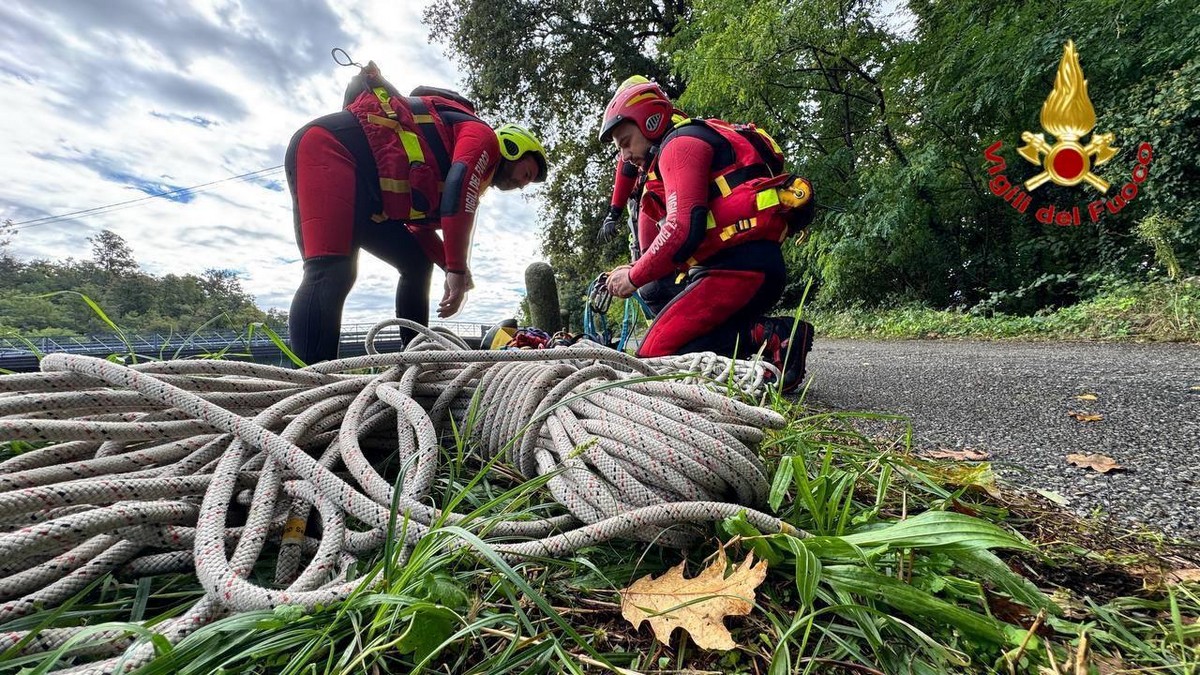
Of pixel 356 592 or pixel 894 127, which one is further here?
pixel 894 127

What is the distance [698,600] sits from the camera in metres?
0.50

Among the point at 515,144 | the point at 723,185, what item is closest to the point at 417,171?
the point at 515,144

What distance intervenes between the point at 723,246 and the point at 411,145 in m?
1.59

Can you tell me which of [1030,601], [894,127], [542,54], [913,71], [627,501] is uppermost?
[542,54]

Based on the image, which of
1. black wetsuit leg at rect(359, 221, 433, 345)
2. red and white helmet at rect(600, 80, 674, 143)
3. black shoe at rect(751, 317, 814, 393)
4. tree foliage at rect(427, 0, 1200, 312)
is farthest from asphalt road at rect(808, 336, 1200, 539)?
tree foliage at rect(427, 0, 1200, 312)

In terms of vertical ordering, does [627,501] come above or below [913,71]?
below

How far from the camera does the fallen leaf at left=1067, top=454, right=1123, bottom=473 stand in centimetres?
97

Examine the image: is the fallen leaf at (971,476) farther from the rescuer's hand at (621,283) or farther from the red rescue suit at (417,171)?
the red rescue suit at (417,171)

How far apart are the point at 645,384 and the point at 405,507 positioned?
17.2 inches

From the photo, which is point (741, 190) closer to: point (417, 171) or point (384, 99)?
point (417, 171)

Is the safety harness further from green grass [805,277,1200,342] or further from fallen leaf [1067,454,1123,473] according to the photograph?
green grass [805,277,1200,342]

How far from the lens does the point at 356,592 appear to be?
48cm

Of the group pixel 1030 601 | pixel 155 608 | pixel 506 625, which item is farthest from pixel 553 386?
pixel 1030 601

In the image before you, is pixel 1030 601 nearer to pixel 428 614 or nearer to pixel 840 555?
pixel 840 555
